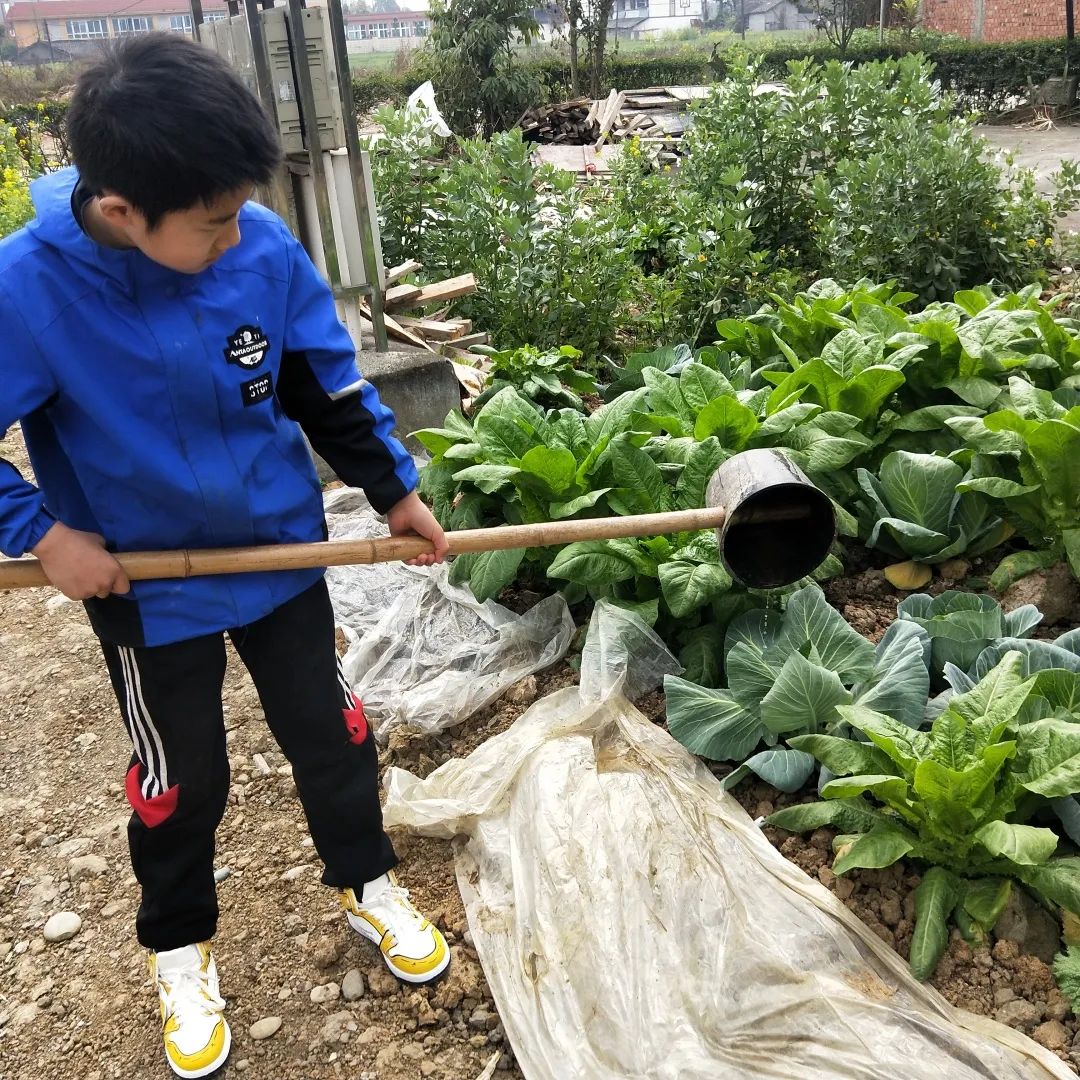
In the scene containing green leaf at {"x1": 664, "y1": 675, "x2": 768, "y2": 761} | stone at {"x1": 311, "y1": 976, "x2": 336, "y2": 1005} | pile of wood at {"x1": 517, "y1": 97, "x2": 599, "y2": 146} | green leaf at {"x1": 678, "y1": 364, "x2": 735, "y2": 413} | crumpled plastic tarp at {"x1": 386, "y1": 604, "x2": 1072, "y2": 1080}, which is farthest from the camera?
pile of wood at {"x1": 517, "y1": 97, "x2": 599, "y2": 146}

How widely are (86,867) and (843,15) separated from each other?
25243mm

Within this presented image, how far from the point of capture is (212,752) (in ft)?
6.33

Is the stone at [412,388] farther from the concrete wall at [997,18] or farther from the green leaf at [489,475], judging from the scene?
the concrete wall at [997,18]

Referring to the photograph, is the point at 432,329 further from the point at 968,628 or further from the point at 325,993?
the point at 325,993

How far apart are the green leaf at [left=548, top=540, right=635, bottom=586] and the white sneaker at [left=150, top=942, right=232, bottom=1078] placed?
1.26m

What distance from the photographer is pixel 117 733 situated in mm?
3113

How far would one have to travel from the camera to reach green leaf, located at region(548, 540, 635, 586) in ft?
9.36

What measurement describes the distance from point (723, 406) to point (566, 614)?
29.2 inches

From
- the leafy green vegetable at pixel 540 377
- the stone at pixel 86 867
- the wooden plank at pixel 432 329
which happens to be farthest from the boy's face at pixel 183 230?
the wooden plank at pixel 432 329

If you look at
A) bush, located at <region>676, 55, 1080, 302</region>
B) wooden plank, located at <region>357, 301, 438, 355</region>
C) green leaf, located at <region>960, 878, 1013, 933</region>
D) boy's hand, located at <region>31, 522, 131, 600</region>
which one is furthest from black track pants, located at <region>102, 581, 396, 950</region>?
bush, located at <region>676, 55, 1080, 302</region>

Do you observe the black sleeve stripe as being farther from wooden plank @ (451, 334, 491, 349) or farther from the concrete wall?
the concrete wall

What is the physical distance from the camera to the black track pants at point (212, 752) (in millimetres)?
1852

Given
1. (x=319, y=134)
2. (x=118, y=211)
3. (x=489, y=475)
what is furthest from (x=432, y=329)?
(x=118, y=211)

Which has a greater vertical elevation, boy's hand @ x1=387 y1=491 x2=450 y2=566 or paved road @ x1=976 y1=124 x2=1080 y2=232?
boy's hand @ x1=387 y1=491 x2=450 y2=566
